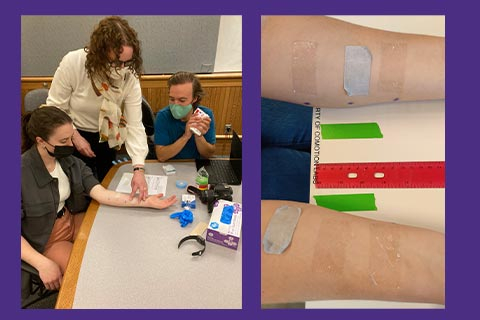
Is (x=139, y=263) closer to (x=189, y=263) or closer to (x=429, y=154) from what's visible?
(x=189, y=263)

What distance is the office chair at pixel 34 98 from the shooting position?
1.14m

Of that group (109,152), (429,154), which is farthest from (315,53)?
(109,152)

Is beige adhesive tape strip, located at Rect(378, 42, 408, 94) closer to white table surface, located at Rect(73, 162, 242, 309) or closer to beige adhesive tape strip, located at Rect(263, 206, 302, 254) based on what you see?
beige adhesive tape strip, located at Rect(263, 206, 302, 254)

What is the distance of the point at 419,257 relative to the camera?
2.51 feet

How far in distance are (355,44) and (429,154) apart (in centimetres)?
35

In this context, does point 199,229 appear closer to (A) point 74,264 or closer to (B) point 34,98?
(A) point 74,264

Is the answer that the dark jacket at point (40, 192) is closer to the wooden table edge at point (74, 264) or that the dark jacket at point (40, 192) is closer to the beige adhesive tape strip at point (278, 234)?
the wooden table edge at point (74, 264)

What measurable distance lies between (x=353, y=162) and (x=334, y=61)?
0.88ft

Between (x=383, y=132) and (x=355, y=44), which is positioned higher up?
(x=355, y=44)

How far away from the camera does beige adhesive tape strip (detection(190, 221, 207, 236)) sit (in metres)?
1.01

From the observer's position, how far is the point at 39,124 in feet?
3.21

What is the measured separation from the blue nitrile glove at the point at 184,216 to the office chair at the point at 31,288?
422mm

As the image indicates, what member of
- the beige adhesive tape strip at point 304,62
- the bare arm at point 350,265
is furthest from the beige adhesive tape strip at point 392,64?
the bare arm at point 350,265

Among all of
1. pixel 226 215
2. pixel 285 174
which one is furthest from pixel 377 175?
pixel 226 215
